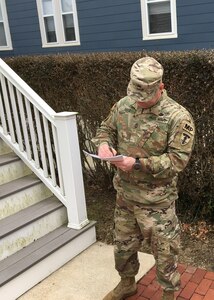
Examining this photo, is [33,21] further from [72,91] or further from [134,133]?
[134,133]

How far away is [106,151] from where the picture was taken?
7.67 feet

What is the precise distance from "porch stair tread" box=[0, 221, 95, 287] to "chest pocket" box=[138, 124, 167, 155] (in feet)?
4.76

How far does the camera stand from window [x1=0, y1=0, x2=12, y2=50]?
10.8 metres

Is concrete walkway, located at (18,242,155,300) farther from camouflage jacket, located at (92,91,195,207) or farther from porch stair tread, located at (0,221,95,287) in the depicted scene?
camouflage jacket, located at (92,91,195,207)

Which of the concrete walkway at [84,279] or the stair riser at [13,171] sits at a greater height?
the stair riser at [13,171]

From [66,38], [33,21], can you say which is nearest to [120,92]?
[66,38]

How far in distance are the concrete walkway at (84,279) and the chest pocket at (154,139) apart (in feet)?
4.27

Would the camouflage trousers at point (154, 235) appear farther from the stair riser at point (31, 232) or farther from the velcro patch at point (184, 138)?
the stair riser at point (31, 232)

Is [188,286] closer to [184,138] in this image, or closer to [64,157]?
[184,138]

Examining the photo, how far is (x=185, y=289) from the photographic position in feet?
9.66

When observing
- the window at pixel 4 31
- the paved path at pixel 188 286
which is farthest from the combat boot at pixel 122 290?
the window at pixel 4 31

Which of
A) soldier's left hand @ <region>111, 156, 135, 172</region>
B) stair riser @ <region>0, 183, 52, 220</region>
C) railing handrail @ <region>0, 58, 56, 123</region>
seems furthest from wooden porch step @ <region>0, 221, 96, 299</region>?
soldier's left hand @ <region>111, 156, 135, 172</region>

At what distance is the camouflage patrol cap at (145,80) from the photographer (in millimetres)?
2150

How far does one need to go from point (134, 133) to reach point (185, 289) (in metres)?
1.36
